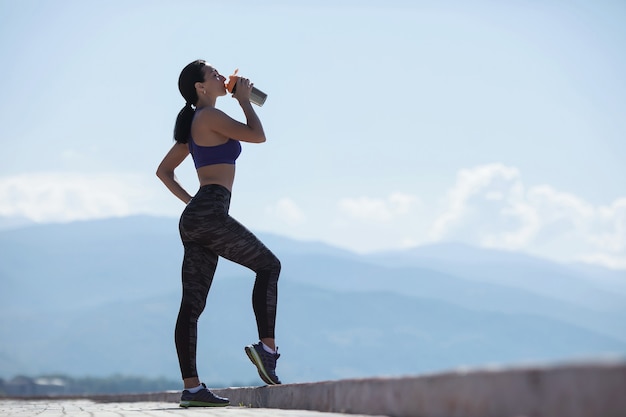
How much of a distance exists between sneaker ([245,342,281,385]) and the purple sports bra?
4.01 ft

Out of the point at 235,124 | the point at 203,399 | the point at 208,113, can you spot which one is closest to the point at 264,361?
the point at 203,399

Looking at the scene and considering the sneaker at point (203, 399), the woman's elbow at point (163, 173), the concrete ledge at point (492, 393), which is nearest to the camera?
the concrete ledge at point (492, 393)

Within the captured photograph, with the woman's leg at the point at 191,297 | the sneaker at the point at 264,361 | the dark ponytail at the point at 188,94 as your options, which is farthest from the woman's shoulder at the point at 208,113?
the sneaker at the point at 264,361

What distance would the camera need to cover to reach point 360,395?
4066mm

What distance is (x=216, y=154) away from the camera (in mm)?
6000

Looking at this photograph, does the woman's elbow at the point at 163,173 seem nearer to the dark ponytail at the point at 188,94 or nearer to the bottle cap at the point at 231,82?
the dark ponytail at the point at 188,94

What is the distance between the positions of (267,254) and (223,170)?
0.62 m

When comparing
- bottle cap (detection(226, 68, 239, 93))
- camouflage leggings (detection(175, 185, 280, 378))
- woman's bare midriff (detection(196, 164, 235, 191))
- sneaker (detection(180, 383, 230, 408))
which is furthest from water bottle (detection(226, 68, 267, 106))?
sneaker (detection(180, 383, 230, 408))

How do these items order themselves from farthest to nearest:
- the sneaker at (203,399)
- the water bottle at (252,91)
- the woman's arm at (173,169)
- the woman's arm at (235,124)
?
the woman's arm at (173,169) → the water bottle at (252,91) → the woman's arm at (235,124) → the sneaker at (203,399)

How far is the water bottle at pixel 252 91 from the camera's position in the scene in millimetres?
6238

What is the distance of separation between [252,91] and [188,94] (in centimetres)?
46

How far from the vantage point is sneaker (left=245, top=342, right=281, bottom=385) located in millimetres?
5883

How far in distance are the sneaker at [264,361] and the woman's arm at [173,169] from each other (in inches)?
51.0

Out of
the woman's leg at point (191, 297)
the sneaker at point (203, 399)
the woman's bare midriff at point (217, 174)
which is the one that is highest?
the woman's bare midriff at point (217, 174)
